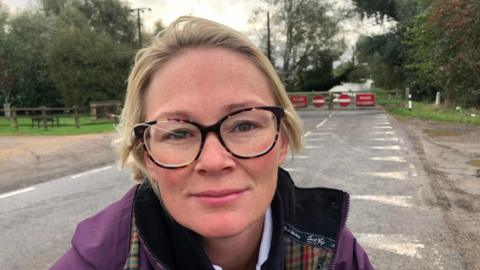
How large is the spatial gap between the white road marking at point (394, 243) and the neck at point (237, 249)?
289 centimetres

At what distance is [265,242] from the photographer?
5.60 ft

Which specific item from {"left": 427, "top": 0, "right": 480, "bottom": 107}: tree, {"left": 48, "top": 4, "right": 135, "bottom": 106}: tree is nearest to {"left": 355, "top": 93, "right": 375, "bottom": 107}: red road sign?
{"left": 427, "top": 0, "right": 480, "bottom": 107}: tree

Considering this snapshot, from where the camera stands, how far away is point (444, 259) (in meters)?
4.01

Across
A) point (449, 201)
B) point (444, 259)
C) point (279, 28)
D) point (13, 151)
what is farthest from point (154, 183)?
point (279, 28)

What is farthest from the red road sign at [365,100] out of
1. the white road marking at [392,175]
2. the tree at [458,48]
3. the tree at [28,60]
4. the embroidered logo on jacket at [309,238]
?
the embroidered logo on jacket at [309,238]

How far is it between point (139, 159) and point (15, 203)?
580 cm

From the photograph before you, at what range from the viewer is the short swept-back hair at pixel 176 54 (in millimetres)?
1588

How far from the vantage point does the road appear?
4293 millimetres

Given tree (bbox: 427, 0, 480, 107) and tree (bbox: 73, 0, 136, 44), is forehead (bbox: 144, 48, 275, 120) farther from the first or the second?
tree (bbox: 73, 0, 136, 44)

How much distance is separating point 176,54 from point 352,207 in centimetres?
464

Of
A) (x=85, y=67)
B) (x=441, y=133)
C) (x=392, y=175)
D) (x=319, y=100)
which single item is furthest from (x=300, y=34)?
(x=392, y=175)

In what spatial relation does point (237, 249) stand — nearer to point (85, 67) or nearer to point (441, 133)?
point (441, 133)

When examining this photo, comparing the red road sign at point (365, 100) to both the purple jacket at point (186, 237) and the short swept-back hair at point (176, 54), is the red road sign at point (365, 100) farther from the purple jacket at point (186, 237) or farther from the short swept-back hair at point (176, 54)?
the short swept-back hair at point (176, 54)

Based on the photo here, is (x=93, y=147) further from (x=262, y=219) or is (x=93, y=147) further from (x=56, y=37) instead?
(x=56, y=37)
